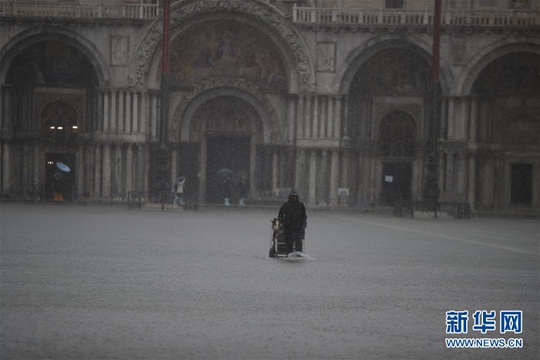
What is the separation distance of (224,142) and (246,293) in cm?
3898

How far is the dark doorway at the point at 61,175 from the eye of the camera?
5525 cm

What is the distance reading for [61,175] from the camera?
55.1 metres

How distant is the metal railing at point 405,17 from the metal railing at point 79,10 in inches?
278

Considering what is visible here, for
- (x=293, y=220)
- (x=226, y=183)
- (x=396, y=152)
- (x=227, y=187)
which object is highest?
(x=396, y=152)

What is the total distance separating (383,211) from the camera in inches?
2060

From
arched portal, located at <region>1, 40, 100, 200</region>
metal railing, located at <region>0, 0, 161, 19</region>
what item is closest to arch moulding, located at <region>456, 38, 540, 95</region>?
metal railing, located at <region>0, 0, 161, 19</region>

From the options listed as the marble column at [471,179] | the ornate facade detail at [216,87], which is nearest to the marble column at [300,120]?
the ornate facade detail at [216,87]

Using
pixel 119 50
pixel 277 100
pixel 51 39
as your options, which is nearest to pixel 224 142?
pixel 277 100

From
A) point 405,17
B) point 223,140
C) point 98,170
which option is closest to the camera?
point 405,17

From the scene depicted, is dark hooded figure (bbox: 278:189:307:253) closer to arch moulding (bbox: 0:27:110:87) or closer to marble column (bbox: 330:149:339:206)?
marble column (bbox: 330:149:339:206)

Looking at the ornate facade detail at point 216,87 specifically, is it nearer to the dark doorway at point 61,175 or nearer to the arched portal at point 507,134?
the dark doorway at point 61,175

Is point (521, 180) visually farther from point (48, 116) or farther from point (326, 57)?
point (48, 116)

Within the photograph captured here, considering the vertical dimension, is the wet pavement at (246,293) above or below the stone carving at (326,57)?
below

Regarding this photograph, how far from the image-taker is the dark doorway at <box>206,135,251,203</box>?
56.2 metres
